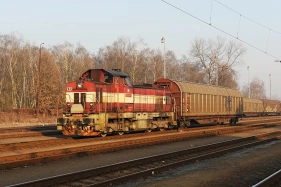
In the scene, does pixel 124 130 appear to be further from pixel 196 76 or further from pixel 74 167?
pixel 196 76

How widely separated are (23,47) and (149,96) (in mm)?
57116

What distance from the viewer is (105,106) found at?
18.8 metres

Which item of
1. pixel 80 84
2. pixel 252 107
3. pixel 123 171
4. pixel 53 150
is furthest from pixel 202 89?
pixel 252 107

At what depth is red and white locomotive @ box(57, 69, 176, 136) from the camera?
58.8ft

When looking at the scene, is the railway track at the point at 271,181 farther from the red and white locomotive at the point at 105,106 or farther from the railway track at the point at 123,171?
the red and white locomotive at the point at 105,106

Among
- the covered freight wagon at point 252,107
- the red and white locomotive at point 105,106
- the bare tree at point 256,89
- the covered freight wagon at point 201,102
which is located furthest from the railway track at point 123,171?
the bare tree at point 256,89

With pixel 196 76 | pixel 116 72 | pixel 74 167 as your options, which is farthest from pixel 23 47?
pixel 74 167

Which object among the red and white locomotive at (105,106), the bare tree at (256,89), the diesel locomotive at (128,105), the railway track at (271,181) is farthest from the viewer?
the bare tree at (256,89)

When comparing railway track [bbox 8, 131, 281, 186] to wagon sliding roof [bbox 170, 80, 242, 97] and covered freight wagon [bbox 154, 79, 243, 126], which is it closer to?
covered freight wagon [bbox 154, 79, 243, 126]

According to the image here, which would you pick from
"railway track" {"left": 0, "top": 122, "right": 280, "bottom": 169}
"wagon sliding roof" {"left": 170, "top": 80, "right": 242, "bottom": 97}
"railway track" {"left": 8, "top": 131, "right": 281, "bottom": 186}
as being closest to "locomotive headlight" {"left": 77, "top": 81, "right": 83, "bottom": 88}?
"railway track" {"left": 0, "top": 122, "right": 280, "bottom": 169}

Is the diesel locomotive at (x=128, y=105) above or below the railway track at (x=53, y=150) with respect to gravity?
above

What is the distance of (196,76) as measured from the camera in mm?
78375

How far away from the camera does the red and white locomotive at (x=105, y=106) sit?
58.8 feet

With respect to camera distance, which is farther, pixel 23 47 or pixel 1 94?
pixel 23 47
